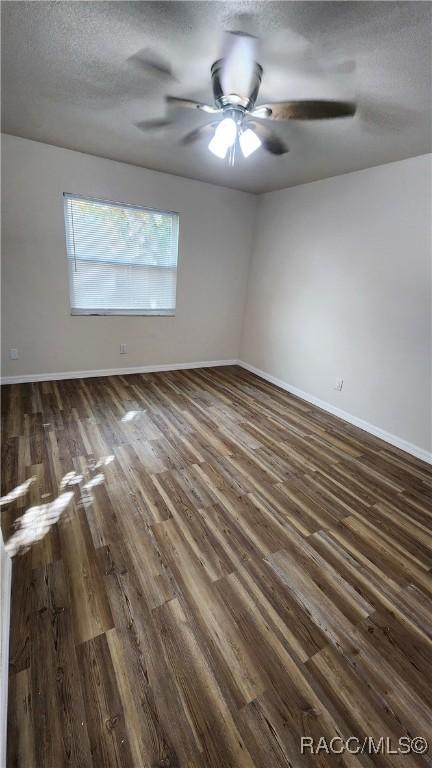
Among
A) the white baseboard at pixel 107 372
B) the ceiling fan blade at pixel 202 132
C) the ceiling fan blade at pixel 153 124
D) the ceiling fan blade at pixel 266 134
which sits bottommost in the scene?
the white baseboard at pixel 107 372

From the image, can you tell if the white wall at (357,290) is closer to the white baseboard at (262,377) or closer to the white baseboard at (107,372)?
the white baseboard at (262,377)

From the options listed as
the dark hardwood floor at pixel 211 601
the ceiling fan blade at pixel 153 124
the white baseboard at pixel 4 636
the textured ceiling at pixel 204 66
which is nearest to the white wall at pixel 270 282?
the textured ceiling at pixel 204 66

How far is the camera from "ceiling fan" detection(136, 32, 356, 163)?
4.88 feet

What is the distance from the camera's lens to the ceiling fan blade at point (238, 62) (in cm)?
139

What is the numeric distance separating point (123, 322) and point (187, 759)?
378 cm

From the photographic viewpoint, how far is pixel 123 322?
399 centimetres

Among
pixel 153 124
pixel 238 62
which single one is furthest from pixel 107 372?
pixel 238 62

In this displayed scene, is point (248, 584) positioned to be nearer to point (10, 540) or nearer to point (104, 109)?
point (10, 540)

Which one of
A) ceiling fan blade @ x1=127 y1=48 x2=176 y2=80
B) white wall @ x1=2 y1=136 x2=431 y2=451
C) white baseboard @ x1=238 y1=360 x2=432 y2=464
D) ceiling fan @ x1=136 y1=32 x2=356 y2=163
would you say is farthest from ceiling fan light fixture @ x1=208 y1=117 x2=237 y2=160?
white baseboard @ x1=238 y1=360 x2=432 y2=464

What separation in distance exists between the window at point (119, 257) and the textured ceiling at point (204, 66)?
2.88 feet

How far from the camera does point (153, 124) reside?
2.23 meters

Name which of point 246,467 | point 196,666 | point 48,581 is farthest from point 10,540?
point 246,467

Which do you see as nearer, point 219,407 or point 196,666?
point 196,666

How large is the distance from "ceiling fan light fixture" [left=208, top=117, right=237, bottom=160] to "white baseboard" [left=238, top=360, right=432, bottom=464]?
9.06 feet
